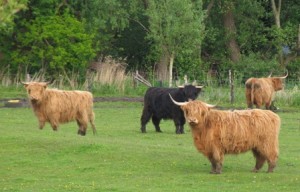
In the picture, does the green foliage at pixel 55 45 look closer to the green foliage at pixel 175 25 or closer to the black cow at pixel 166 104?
the green foliage at pixel 175 25

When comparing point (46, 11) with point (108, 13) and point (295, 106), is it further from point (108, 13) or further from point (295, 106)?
point (295, 106)

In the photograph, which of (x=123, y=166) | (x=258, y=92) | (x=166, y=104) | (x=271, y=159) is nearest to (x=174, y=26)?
(x=258, y=92)

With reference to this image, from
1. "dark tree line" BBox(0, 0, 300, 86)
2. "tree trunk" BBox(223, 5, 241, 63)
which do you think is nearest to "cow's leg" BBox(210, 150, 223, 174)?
"dark tree line" BBox(0, 0, 300, 86)

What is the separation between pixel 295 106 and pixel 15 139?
20.3 metres

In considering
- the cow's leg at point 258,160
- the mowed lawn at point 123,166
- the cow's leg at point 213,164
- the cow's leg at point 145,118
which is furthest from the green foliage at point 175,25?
the cow's leg at point 213,164

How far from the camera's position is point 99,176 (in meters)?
17.9

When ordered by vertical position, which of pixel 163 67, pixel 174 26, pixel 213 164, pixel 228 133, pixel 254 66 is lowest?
pixel 213 164

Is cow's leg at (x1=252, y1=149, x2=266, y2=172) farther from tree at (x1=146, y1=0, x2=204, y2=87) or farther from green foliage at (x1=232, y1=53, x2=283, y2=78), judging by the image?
green foliage at (x1=232, y1=53, x2=283, y2=78)

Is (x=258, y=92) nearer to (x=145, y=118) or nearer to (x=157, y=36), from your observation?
(x=145, y=118)

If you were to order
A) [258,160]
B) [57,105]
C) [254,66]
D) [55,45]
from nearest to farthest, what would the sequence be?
1. [258,160]
2. [57,105]
3. [55,45]
4. [254,66]

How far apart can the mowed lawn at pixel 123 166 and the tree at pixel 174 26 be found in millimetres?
22985

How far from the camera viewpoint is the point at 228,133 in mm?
18062

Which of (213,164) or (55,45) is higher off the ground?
(55,45)

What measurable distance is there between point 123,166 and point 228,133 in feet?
7.77
